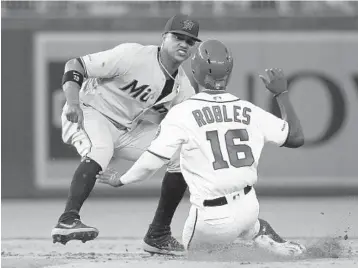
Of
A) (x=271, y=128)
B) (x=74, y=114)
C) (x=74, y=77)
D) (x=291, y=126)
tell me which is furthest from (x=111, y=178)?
(x=291, y=126)

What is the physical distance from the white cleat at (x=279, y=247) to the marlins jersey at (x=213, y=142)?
0.44 metres

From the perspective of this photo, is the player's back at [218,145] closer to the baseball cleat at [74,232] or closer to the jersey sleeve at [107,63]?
the baseball cleat at [74,232]

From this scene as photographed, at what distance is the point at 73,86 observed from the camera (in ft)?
19.1

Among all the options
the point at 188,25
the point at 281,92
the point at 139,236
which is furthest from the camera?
the point at 139,236

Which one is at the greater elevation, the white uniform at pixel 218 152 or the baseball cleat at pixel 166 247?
the white uniform at pixel 218 152

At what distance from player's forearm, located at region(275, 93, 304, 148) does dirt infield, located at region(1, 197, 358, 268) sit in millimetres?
679

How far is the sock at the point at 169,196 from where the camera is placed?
20.0ft

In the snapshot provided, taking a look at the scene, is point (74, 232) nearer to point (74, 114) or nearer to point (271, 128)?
point (74, 114)

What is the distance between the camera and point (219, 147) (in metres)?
5.18

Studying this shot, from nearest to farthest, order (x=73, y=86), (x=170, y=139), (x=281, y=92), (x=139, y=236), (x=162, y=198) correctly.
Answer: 1. (x=170, y=139)
2. (x=281, y=92)
3. (x=73, y=86)
4. (x=162, y=198)
5. (x=139, y=236)

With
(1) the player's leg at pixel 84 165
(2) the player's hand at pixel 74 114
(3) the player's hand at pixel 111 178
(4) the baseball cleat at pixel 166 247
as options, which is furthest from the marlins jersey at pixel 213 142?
(4) the baseball cleat at pixel 166 247

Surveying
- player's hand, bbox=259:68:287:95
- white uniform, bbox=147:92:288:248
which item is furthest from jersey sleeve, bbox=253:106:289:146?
player's hand, bbox=259:68:287:95

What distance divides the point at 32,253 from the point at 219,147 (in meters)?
2.07

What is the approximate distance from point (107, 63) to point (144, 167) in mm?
1097
